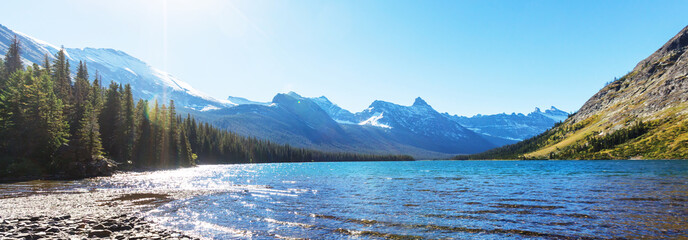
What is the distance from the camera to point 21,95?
5988 cm

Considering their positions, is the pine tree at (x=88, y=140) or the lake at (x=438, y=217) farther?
the pine tree at (x=88, y=140)

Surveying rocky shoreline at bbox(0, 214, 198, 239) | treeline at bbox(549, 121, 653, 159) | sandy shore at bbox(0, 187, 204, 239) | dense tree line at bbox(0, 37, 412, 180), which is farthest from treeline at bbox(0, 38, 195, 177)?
treeline at bbox(549, 121, 653, 159)

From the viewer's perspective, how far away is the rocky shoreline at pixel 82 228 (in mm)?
16359

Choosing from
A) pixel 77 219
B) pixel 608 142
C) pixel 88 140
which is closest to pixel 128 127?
pixel 88 140

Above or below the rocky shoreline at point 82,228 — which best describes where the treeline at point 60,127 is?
above

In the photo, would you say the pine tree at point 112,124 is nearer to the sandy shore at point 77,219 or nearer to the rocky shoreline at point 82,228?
the sandy shore at point 77,219

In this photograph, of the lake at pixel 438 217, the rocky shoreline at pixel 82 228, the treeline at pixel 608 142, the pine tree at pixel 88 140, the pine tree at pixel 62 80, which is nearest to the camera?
the rocky shoreline at pixel 82 228

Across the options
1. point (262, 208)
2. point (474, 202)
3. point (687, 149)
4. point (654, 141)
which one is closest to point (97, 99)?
point (262, 208)

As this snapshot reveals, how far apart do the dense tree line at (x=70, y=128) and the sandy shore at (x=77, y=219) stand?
118 feet

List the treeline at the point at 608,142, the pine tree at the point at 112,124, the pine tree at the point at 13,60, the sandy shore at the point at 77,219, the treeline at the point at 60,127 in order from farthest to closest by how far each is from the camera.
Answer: the treeline at the point at 608,142
the pine tree at the point at 13,60
the pine tree at the point at 112,124
the treeline at the point at 60,127
the sandy shore at the point at 77,219

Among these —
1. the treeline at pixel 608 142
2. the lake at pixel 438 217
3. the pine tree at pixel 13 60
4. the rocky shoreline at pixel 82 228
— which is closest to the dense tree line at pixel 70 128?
the pine tree at pixel 13 60

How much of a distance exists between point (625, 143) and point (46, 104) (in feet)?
768

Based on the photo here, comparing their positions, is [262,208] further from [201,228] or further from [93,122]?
[93,122]

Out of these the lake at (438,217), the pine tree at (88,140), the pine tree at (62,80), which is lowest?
the lake at (438,217)
